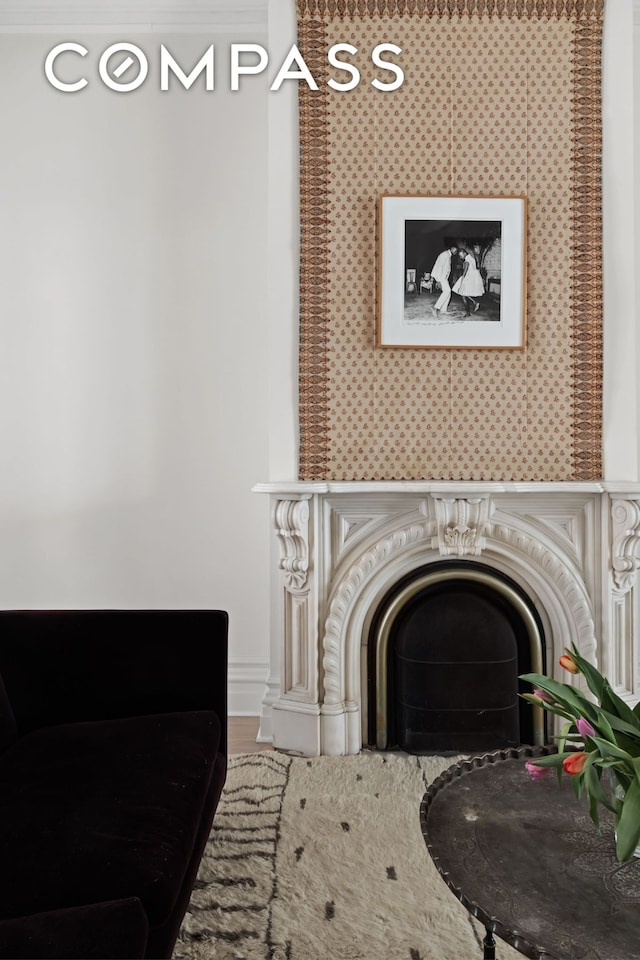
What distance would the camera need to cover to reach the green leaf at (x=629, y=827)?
1.04 metres

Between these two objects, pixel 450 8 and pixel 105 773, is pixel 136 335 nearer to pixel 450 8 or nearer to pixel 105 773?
pixel 450 8

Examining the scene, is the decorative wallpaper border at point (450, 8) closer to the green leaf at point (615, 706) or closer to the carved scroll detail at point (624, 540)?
the carved scroll detail at point (624, 540)

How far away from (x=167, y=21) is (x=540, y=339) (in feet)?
7.17

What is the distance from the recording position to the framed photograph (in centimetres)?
266

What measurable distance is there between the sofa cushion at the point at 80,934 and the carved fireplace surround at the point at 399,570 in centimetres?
168

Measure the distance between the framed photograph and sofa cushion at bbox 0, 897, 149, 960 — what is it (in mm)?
2097

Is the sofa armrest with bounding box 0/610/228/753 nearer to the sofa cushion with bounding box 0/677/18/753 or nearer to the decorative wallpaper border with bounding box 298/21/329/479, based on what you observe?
the sofa cushion with bounding box 0/677/18/753

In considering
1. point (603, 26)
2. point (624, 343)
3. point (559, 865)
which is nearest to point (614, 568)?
point (624, 343)

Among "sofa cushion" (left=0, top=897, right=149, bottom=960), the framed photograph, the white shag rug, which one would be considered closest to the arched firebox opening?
the white shag rug

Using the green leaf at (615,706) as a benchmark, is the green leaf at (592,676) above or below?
above

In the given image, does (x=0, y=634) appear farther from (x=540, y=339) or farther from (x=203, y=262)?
(x=540, y=339)

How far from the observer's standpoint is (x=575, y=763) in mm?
1098

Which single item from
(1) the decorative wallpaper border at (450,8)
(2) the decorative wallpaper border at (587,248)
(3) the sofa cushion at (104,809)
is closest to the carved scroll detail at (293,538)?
(3) the sofa cushion at (104,809)

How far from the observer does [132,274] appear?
3080 millimetres
